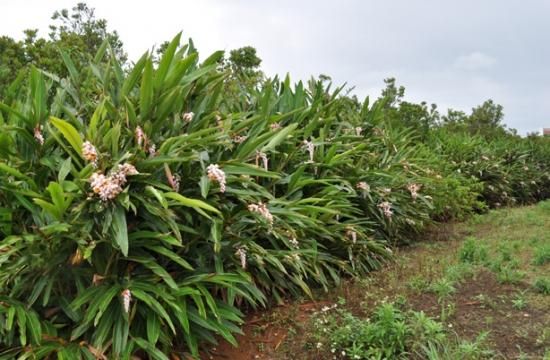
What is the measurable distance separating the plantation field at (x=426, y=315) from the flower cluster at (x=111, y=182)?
106 centimetres

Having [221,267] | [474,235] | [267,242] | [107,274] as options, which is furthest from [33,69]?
[474,235]

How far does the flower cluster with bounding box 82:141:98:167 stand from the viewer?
2.13 meters

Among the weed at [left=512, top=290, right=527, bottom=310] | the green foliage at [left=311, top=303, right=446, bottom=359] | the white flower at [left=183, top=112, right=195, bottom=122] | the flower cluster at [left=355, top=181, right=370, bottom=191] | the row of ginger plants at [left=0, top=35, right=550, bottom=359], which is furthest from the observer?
the flower cluster at [left=355, top=181, right=370, bottom=191]

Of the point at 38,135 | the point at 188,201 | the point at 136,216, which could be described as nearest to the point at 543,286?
the point at 188,201

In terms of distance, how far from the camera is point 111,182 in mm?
2068

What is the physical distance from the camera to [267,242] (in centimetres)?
308

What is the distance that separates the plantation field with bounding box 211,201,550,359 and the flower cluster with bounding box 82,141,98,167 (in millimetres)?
1175

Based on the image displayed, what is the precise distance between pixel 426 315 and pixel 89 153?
6.49 feet

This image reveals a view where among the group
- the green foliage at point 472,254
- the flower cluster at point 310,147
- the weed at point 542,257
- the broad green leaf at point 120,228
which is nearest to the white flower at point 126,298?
the broad green leaf at point 120,228

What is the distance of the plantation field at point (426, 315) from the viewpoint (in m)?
2.47

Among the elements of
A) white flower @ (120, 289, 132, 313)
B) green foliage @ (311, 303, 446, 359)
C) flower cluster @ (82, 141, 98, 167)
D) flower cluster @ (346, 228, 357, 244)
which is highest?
flower cluster @ (82, 141, 98, 167)

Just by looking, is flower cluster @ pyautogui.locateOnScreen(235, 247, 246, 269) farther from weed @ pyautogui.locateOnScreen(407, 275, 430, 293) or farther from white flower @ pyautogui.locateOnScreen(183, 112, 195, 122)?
weed @ pyautogui.locateOnScreen(407, 275, 430, 293)

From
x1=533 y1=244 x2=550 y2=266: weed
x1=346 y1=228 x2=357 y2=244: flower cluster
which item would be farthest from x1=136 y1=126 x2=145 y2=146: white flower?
x1=533 y1=244 x2=550 y2=266: weed

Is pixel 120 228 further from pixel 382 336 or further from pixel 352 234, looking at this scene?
pixel 352 234
